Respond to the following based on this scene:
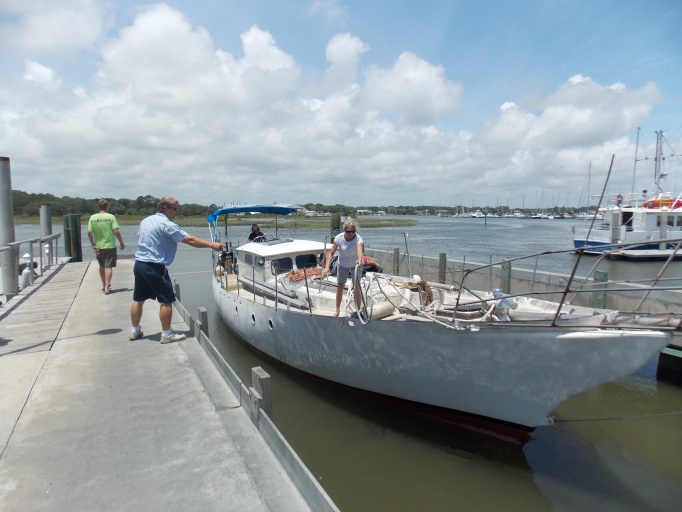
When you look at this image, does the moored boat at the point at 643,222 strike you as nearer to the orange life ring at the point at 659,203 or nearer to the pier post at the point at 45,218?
the orange life ring at the point at 659,203

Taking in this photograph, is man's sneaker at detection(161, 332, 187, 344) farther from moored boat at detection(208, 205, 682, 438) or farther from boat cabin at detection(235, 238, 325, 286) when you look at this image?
boat cabin at detection(235, 238, 325, 286)

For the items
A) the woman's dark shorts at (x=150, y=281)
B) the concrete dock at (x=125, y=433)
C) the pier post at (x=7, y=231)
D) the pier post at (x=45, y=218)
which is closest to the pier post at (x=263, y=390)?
the concrete dock at (x=125, y=433)

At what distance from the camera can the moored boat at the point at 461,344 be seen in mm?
4688

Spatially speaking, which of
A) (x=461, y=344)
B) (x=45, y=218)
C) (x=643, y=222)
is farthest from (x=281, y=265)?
(x=643, y=222)

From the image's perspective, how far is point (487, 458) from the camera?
5691mm

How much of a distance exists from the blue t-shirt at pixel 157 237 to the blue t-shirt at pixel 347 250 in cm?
221

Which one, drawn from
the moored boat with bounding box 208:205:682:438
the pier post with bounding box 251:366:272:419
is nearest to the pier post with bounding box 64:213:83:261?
the moored boat with bounding box 208:205:682:438

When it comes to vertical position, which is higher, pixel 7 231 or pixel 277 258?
pixel 7 231

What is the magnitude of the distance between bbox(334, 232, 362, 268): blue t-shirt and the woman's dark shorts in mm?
2457

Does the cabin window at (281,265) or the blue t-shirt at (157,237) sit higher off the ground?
the blue t-shirt at (157,237)

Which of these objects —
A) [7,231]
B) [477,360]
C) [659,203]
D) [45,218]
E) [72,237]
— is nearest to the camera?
[477,360]

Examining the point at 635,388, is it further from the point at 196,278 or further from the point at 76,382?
the point at 196,278

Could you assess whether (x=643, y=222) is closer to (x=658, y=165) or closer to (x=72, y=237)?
(x=658, y=165)

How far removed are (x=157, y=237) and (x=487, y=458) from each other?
5247 mm
